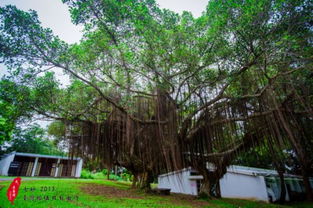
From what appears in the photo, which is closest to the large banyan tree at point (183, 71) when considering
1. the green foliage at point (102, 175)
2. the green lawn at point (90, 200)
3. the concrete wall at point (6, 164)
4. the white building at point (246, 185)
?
the green lawn at point (90, 200)

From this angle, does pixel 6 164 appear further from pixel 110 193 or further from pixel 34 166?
pixel 110 193

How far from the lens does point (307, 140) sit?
3.96 metres

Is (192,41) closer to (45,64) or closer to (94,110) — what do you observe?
(94,110)

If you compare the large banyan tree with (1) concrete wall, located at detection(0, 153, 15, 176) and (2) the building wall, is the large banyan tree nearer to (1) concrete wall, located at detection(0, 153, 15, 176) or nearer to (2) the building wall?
(2) the building wall

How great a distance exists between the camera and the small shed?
13.2 m

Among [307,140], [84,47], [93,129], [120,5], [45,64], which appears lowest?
[307,140]

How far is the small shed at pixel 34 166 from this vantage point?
13.2 m

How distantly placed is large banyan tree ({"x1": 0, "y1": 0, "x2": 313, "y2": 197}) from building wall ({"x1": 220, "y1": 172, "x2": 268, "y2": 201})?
5.41 meters

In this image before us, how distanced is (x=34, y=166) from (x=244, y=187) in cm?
1534

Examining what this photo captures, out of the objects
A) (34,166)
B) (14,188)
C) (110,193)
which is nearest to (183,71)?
(14,188)

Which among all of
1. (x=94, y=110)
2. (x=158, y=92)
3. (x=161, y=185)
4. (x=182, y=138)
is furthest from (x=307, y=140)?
(x=161, y=185)

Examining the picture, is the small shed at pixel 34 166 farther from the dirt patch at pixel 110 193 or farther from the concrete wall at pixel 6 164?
the dirt patch at pixel 110 193

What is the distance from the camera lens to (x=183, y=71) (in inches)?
189

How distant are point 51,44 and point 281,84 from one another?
567 cm
